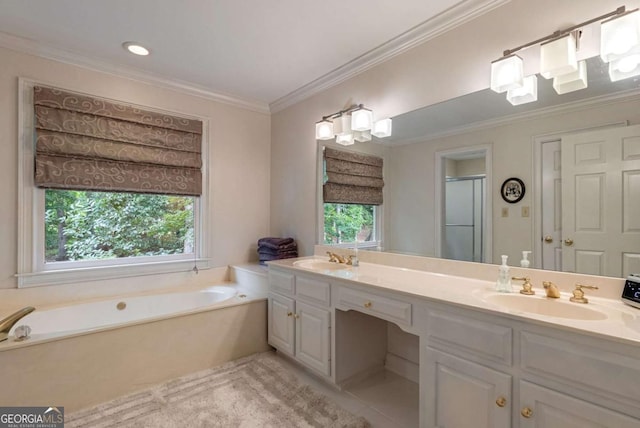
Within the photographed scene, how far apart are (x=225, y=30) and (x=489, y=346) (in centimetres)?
238

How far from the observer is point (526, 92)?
1602 millimetres

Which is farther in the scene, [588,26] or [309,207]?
[309,207]

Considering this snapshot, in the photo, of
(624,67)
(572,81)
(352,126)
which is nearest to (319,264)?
(352,126)

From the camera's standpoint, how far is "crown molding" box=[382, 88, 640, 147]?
1392mm

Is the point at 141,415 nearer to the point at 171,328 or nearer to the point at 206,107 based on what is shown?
the point at 171,328

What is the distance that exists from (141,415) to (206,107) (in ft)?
8.74

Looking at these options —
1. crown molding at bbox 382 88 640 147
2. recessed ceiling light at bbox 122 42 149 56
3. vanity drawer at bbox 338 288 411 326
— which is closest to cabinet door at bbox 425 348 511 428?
vanity drawer at bbox 338 288 411 326

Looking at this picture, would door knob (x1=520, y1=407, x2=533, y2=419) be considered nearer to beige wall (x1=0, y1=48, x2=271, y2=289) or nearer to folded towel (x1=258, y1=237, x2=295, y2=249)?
folded towel (x1=258, y1=237, x2=295, y2=249)

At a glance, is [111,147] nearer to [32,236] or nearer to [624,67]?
[32,236]

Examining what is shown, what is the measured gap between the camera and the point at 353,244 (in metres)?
2.68

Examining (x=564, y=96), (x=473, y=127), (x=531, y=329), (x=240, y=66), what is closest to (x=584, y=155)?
(x=564, y=96)

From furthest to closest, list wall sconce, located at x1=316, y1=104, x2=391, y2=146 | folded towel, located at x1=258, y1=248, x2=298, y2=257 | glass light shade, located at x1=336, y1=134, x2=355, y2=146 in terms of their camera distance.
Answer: folded towel, located at x1=258, y1=248, x2=298, y2=257, glass light shade, located at x1=336, y1=134, x2=355, y2=146, wall sconce, located at x1=316, y1=104, x2=391, y2=146

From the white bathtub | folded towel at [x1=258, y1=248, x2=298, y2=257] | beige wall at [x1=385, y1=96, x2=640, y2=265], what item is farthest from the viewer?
folded towel at [x1=258, y1=248, x2=298, y2=257]

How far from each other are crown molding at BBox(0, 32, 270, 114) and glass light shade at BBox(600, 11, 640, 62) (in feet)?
9.45
